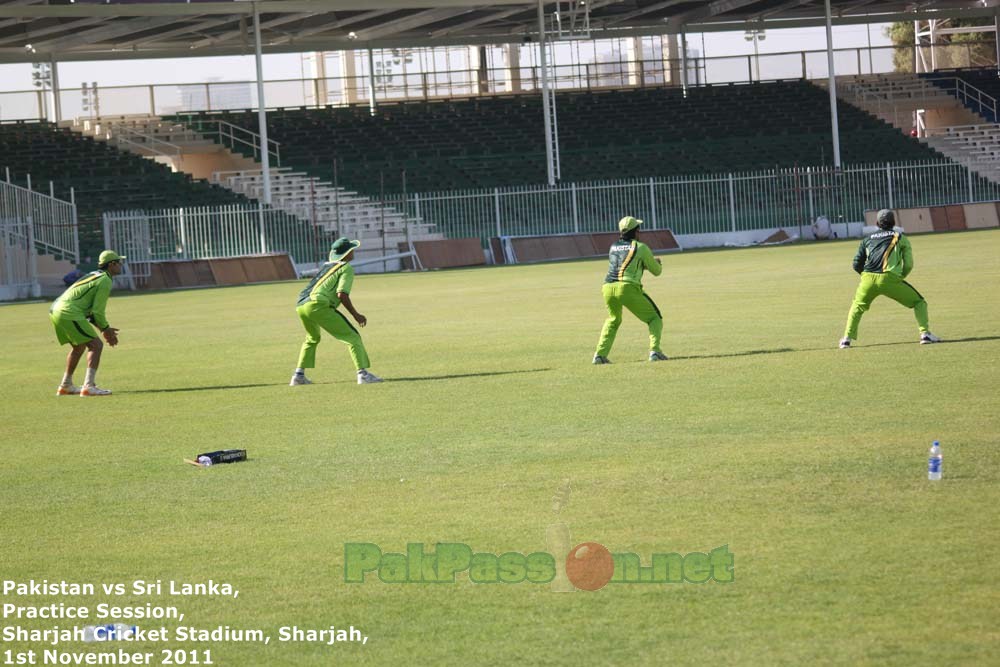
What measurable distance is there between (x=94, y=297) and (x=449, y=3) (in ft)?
104

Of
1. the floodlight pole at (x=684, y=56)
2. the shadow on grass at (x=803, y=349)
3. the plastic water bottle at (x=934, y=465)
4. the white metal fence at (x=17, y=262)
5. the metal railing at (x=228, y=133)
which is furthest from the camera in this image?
the floodlight pole at (x=684, y=56)

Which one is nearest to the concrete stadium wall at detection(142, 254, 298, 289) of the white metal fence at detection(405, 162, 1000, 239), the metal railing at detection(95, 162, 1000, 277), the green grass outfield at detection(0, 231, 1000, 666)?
the metal railing at detection(95, 162, 1000, 277)

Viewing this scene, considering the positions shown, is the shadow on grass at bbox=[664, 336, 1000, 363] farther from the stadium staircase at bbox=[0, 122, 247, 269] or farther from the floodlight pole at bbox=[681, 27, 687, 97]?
the floodlight pole at bbox=[681, 27, 687, 97]

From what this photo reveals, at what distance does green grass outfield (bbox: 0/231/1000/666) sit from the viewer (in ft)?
18.9

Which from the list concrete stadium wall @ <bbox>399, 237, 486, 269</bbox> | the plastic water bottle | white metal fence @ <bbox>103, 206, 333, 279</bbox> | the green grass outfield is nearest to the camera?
the green grass outfield

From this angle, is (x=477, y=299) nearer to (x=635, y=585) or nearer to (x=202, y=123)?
(x=635, y=585)

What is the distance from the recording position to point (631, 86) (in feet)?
191

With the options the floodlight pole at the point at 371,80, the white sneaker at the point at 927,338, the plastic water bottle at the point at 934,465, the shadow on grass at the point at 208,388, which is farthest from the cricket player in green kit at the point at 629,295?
the floodlight pole at the point at 371,80

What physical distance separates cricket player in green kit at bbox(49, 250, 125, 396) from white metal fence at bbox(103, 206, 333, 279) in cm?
2440

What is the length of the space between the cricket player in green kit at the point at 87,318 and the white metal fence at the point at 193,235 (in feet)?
80.1

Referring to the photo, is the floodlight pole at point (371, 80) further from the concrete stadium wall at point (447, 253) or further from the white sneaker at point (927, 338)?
the white sneaker at point (927, 338)

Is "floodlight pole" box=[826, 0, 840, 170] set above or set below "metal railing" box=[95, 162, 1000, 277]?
above

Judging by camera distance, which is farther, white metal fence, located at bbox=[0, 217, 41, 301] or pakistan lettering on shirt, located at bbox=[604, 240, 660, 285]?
white metal fence, located at bbox=[0, 217, 41, 301]

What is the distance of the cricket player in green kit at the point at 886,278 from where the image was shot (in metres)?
14.7
